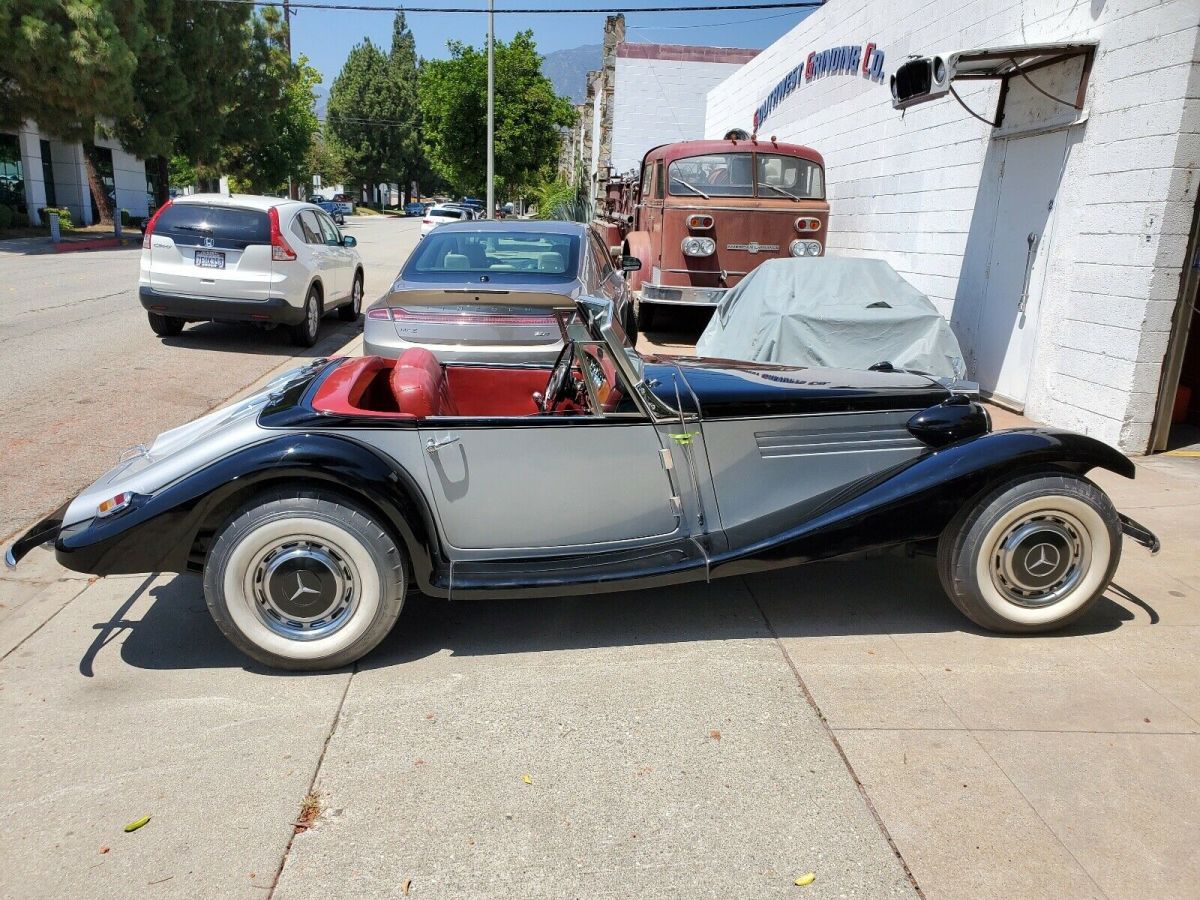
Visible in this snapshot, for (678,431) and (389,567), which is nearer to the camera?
(389,567)

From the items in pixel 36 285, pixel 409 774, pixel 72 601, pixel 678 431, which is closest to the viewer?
pixel 409 774

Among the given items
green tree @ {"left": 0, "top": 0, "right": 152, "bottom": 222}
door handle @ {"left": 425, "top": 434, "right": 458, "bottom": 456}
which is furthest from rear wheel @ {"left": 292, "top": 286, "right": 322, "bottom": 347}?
green tree @ {"left": 0, "top": 0, "right": 152, "bottom": 222}

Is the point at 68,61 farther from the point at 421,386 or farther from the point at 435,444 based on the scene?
the point at 435,444

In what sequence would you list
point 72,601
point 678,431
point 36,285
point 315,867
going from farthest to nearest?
point 36,285 < point 72,601 < point 678,431 < point 315,867

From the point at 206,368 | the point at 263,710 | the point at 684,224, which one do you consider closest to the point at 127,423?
the point at 206,368

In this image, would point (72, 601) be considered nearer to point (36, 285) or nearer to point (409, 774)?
point (409, 774)

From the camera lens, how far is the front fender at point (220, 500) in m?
3.44

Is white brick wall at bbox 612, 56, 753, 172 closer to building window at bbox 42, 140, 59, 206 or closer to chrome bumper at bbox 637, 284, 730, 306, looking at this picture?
chrome bumper at bbox 637, 284, 730, 306

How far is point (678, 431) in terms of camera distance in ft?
12.3

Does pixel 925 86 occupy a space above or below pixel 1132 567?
above

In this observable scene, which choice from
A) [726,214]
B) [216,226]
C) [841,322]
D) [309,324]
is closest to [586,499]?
[841,322]

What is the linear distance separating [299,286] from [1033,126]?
756 cm

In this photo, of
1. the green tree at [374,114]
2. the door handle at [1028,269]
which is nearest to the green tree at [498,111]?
the door handle at [1028,269]

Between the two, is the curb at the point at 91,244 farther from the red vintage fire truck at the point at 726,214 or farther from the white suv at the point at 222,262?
the red vintage fire truck at the point at 726,214
